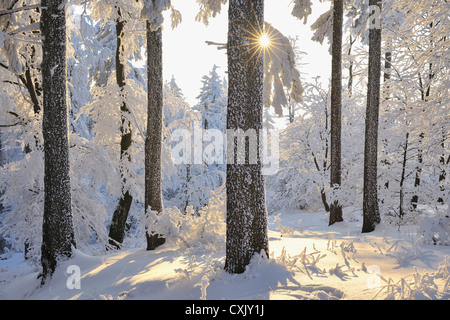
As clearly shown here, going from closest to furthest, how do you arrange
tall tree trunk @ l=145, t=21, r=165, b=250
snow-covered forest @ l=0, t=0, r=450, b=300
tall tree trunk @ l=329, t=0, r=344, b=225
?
snow-covered forest @ l=0, t=0, r=450, b=300
tall tree trunk @ l=145, t=21, r=165, b=250
tall tree trunk @ l=329, t=0, r=344, b=225

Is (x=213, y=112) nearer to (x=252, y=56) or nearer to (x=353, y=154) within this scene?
(x=353, y=154)

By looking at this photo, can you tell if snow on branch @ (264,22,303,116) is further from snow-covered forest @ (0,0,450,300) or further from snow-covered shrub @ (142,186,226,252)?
snow-covered shrub @ (142,186,226,252)

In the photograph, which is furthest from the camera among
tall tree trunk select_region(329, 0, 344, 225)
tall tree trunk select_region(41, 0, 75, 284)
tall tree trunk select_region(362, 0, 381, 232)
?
tall tree trunk select_region(329, 0, 344, 225)

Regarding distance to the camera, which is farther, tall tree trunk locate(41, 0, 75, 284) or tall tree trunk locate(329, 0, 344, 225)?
tall tree trunk locate(329, 0, 344, 225)

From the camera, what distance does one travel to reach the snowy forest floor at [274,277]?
3.96m

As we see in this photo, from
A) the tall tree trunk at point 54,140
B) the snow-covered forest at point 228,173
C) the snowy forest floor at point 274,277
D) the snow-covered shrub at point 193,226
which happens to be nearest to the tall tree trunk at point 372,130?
the snow-covered forest at point 228,173

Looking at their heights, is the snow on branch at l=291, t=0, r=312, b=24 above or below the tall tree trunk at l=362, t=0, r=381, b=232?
above

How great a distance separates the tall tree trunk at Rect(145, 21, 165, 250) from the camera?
7.71 metres

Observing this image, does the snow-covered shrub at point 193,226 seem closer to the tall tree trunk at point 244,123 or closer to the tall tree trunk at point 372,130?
the tall tree trunk at point 244,123

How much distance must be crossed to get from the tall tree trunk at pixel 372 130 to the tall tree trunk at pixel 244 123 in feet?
17.3

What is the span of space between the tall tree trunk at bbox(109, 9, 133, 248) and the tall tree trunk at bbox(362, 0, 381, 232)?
8073mm

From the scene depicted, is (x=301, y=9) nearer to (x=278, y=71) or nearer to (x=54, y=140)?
A: (x=278, y=71)

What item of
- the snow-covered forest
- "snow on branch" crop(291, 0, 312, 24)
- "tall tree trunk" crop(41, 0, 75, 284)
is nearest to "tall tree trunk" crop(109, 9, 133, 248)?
the snow-covered forest

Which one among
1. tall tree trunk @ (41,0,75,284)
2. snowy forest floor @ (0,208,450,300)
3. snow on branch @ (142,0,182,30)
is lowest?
snowy forest floor @ (0,208,450,300)
